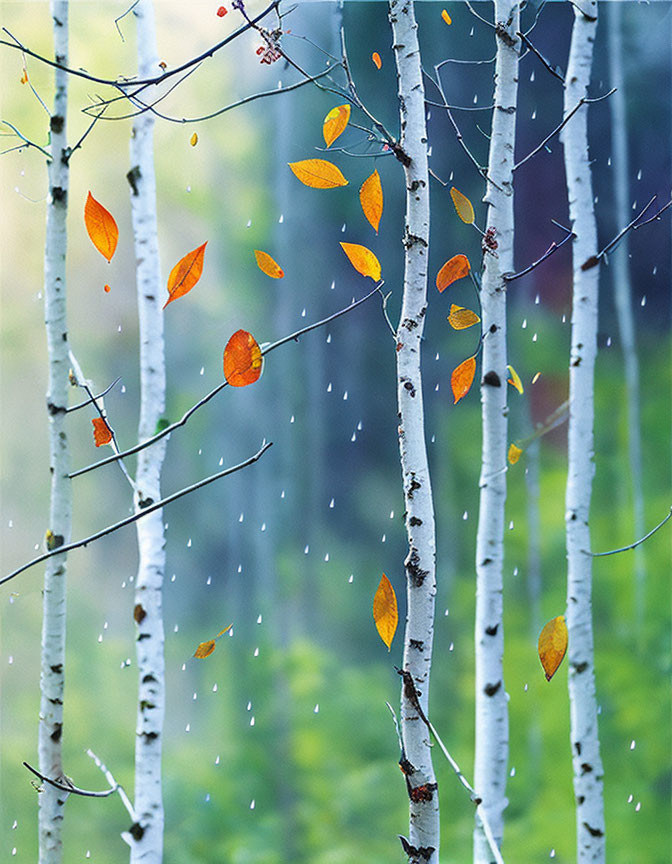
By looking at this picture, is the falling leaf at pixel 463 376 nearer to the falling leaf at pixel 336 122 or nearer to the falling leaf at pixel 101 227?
the falling leaf at pixel 336 122

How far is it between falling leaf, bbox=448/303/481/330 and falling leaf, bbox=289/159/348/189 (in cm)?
29

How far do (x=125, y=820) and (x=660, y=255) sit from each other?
1.42 metres

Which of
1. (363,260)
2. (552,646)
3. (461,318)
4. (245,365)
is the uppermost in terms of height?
(363,260)

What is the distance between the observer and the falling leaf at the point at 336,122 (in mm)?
1330

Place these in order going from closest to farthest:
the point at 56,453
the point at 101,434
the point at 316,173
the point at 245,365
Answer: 1. the point at 245,365
2. the point at 56,453
3. the point at 101,434
4. the point at 316,173

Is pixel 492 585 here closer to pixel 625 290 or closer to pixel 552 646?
pixel 552 646

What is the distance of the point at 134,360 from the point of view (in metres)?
1.41

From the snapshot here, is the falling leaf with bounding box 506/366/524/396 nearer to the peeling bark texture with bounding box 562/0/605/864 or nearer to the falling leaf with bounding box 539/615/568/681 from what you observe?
the peeling bark texture with bounding box 562/0/605/864

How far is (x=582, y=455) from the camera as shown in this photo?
1375mm

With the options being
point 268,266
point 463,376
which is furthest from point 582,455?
point 268,266

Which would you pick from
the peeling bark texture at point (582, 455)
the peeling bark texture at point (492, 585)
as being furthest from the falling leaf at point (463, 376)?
the peeling bark texture at point (582, 455)

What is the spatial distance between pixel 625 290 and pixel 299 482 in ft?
2.29

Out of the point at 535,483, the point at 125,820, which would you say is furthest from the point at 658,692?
the point at 125,820

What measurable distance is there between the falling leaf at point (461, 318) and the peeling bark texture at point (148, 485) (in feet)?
1.66
